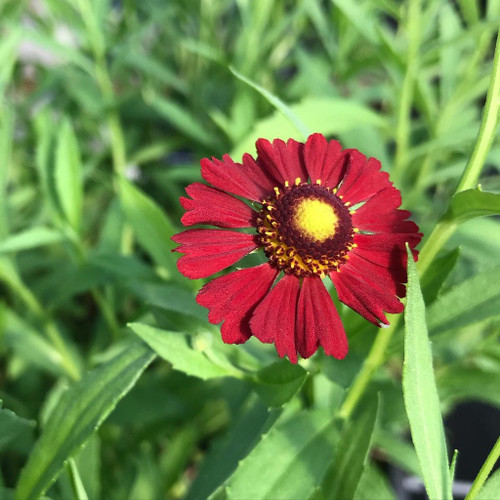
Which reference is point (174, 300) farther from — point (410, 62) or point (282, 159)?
point (410, 62)

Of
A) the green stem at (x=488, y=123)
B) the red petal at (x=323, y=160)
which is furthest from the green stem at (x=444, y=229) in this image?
the red petal at (x=323, y=160)

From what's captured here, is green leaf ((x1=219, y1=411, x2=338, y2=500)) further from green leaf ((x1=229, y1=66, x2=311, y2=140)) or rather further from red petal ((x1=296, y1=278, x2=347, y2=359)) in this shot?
green leaf ((x1=229, y1=66, x2=311, y2=140))

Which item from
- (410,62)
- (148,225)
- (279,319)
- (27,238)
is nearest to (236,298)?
(279,319)

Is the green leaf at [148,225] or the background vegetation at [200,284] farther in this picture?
the green leaf at [148,225]

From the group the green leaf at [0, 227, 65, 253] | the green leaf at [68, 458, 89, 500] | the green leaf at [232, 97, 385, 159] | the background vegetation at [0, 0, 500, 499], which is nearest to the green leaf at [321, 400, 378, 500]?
the background vegetation at [0, 0, 500, 499]

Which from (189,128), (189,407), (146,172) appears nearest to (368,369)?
(189,407)

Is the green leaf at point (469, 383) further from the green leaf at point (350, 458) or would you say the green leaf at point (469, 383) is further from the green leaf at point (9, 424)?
the green leaf at point (9, 424)
